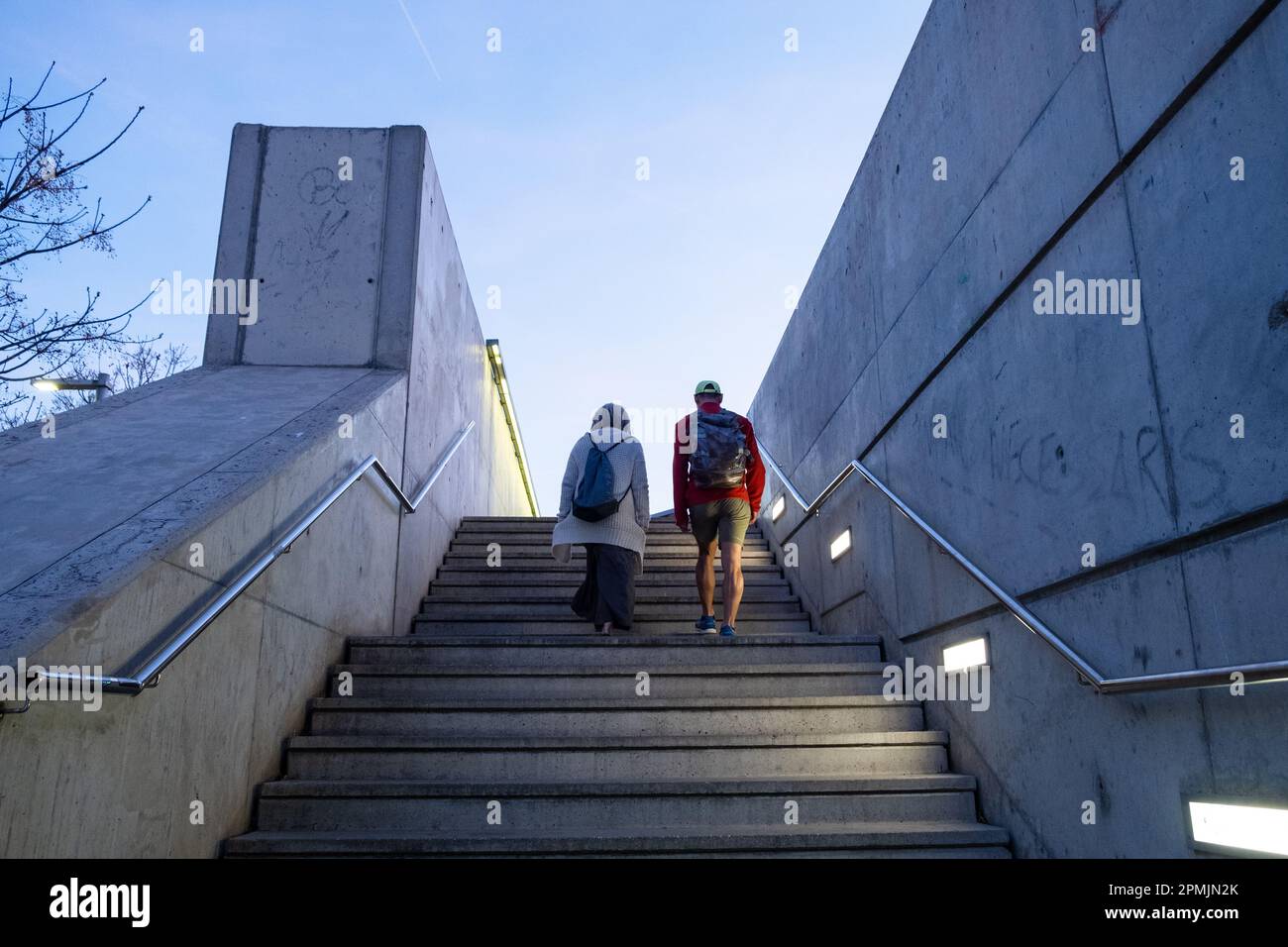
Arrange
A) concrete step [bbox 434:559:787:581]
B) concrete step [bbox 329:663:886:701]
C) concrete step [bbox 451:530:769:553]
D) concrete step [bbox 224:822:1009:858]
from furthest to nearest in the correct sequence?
concrete step [bbox 451:530:769:553] < concrete step [bbox 434:559:787:581] < concrete step [bbox 329:663:886:701] < concrete step [bbox 224:822:1009:858]

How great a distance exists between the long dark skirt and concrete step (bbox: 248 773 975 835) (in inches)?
73.4

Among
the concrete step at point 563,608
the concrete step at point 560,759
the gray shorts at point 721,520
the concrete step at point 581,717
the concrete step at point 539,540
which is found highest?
the concrete step at point 539,540

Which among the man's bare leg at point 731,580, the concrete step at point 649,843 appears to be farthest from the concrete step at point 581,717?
the man's bare leg at point 731,580

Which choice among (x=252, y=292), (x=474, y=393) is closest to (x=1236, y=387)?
(x=252, y=292)

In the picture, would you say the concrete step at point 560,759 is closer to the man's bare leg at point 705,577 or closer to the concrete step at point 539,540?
the man's bare leg at point 705,577

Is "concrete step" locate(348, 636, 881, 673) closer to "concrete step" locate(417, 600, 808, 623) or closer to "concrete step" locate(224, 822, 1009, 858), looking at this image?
"concrete step" locate(417, 600, 808, 623)

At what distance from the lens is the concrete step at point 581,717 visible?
3.85 meters

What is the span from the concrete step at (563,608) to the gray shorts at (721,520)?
0.60 metres

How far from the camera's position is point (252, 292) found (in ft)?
17.8

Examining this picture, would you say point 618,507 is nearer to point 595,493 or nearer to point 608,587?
point 595,493

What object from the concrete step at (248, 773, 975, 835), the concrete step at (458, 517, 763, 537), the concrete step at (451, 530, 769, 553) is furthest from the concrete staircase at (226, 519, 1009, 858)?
the concrete step at (458, 517, 763, 537)

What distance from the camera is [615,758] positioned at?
3.57 metres

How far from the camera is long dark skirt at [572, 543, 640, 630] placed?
514cm
